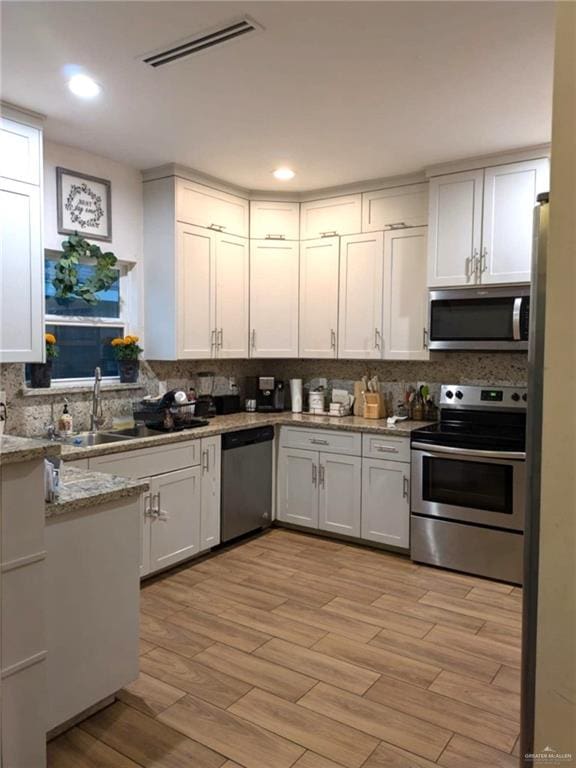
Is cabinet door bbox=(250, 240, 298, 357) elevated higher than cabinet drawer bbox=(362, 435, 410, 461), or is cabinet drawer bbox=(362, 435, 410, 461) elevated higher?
cabinet door bbox=(250, 240, 298, 357)

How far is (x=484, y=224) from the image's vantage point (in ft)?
11.7

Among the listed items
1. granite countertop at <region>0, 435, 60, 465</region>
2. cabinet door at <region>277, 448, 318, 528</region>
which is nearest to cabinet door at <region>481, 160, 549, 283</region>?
cabinet door at <region>277, 448, 318, 528</region>

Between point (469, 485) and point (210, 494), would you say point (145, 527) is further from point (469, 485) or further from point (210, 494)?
point (469, 485)

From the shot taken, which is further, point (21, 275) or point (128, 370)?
point (128, 370)

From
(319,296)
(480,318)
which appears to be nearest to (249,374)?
(319,296)

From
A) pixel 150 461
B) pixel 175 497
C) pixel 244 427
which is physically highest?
pixel 244 427

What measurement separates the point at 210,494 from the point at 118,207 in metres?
2.02

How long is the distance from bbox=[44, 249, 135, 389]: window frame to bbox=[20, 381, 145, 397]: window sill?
1.0 inches

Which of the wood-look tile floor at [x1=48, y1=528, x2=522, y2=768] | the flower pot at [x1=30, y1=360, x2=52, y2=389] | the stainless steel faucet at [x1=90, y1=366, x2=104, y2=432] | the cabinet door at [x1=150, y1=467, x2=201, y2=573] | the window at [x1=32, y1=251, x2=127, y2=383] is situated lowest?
the wood-look tile floor at [x1=48, y1=528, x2=522, y2=768]

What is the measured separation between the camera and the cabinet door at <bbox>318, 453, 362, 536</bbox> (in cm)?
390

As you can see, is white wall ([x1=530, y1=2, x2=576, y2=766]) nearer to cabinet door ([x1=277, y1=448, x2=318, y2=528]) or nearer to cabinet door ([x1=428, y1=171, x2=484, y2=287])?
cabinet door ([x1=428, y1=171, x2=484, y2=287])

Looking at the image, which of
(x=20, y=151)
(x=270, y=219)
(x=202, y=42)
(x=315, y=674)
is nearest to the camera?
(x=202, y=42)

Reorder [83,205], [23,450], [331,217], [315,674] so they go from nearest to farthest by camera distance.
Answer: [23,450], [315,674], [83,205], [331,217]

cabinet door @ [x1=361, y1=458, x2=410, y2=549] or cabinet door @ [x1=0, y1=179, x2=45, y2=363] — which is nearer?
cabinet door @ [x1=0, y1=179, x2=45, y2=363]
